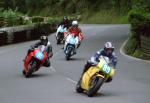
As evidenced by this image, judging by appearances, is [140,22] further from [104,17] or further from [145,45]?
[104,17]

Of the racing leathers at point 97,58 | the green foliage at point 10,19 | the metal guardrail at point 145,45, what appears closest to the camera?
the racing leathers at point 97,58

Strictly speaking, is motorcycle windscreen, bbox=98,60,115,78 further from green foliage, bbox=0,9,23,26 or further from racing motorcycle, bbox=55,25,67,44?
green foliage, bbox=0,9,23,26

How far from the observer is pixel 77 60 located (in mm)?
28344

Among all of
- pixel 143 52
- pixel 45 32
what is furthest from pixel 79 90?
pixel 45 32

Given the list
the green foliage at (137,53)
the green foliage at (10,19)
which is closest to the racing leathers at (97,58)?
the green foliage at (137,53)

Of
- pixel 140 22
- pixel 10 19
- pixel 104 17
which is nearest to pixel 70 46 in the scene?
pixel 140 22

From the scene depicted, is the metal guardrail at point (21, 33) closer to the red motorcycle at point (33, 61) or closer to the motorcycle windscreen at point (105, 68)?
the red motorcycle at point (33, 61)

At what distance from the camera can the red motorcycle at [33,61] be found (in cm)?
2098

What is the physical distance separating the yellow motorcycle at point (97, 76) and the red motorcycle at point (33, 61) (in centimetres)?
551

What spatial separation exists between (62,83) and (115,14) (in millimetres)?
71862

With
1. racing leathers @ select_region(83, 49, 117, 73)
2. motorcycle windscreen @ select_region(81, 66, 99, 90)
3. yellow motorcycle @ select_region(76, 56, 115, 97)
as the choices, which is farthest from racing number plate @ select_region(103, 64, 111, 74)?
racing leathers @ select_region(83, 49, 117, 73)

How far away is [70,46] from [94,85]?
43.6 feet

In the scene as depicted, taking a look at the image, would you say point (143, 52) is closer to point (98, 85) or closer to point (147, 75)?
point (147, 75)

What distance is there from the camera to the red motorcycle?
21.0 metres
